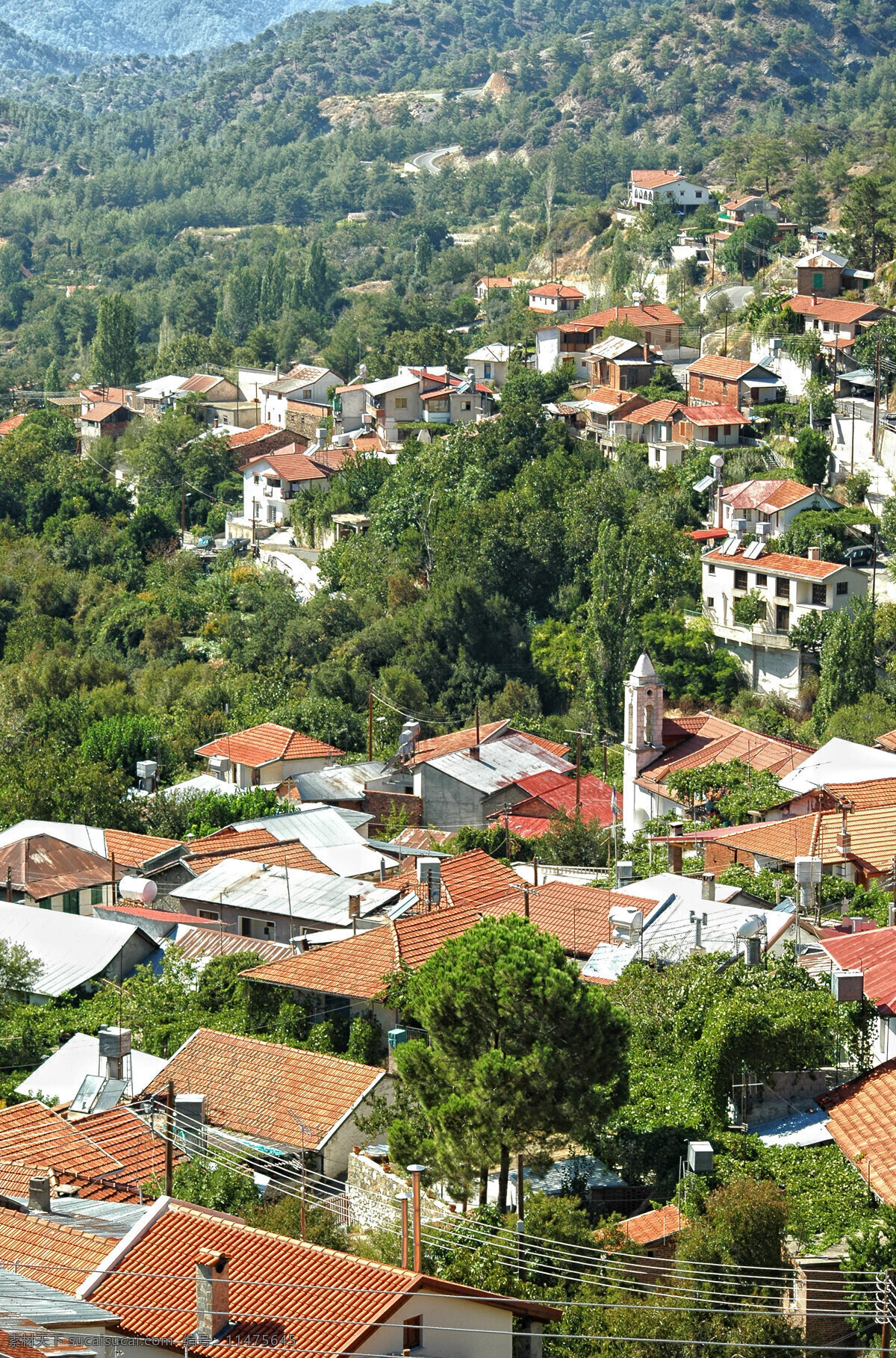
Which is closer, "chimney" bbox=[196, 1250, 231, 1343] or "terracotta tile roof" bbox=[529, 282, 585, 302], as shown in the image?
"chimney" bbox=[196, 1250, 231, 1343]

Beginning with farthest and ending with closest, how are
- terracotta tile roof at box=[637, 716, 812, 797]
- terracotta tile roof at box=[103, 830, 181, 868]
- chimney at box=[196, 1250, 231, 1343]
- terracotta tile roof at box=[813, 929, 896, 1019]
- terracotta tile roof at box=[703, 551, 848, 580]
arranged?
terracotta tile roof at box=[703, 551, 848, 580] → terracotta tile roof at box=[637, 716, 812, 797] → terracotta tile roof at box=[103, 830, 181, 868] → terracotta tile roof at box=[813, 929, 896, 1019] → chimney at box=[196, 1250, 231, 1343]

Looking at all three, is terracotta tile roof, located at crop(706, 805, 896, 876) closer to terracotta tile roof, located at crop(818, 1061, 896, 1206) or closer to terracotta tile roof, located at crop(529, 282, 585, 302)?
terracotta tile roof, located at crop(818, 1061, 896, 1206)

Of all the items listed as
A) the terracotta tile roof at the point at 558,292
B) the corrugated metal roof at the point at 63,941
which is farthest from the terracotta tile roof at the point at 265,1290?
the terracotta tile roof at the point at 558,292

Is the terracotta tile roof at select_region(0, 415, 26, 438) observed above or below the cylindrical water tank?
below

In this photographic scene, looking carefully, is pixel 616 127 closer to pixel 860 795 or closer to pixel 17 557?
pixel 17 557

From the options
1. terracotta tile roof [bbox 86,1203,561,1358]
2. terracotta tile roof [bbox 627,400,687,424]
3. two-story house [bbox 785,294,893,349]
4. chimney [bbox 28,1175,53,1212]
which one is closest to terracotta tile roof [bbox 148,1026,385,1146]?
chimney [bbox 28,1175,53,1212]

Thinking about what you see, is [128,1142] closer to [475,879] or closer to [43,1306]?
[43,1306]

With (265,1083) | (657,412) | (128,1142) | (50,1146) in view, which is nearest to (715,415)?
(657,412)

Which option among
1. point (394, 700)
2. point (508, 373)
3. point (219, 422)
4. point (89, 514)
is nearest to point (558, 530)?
point (394, 700)
